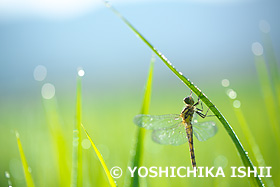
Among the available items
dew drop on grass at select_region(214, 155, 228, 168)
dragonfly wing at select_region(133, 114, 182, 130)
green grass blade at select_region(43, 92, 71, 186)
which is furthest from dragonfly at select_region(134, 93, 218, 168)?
green grass blade at select_region(43, 92, 71, 186)

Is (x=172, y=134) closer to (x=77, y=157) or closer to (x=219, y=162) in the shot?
(x=219, y=162)

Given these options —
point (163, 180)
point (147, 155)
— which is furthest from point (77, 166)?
point (147, 155)

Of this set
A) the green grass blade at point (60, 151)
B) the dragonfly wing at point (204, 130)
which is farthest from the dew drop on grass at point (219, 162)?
the green grass blade at point (60, 151)

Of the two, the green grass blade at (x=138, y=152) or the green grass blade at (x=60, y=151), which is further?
the green grass blade at (x=60, y=151)

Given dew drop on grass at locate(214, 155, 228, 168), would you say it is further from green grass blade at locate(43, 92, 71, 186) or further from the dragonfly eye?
green grass blade at locate(43, 92, 71, 186)

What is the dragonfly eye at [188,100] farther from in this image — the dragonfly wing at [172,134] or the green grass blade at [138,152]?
the green grass blade at [138,152]

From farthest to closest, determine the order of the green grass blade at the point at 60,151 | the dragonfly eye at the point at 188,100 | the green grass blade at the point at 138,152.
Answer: the dragonfly eye at the point at 188,100
the green grass blade at the point at 60,151
the green grass blade at the point at 138,152

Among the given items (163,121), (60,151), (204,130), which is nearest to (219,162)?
(204,130)
